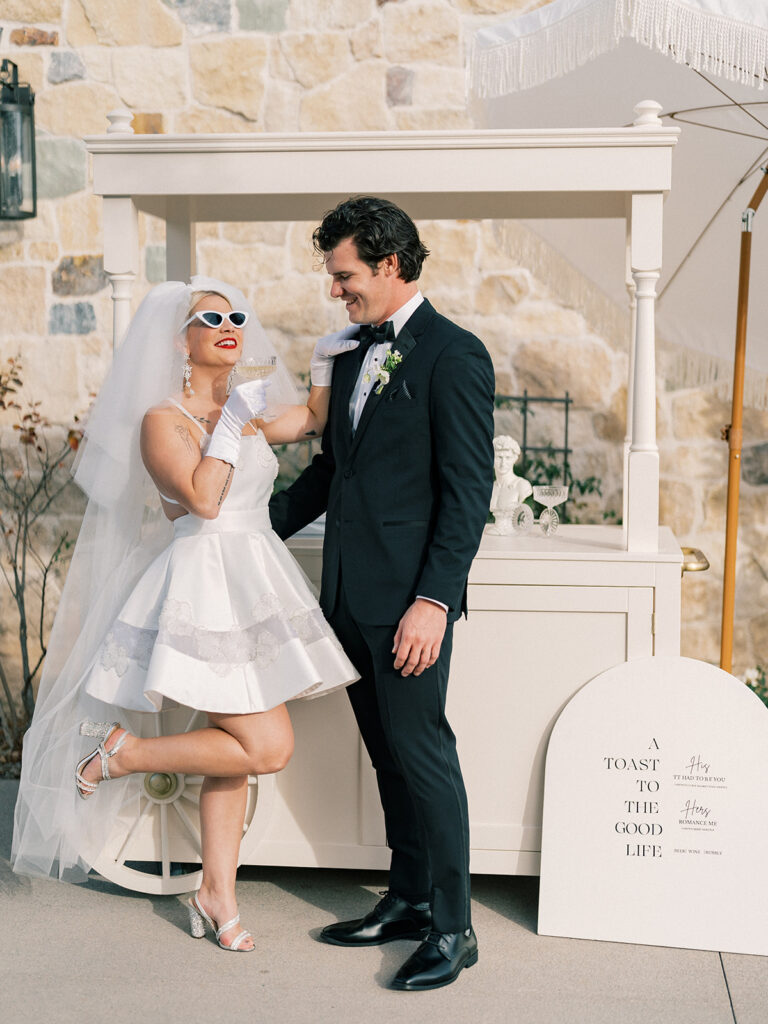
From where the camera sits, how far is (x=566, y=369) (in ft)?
15.2

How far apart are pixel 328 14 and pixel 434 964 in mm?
3606

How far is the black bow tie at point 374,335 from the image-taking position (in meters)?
2.61

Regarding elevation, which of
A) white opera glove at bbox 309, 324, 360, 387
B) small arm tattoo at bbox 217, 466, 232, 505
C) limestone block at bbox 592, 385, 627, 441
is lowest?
small arm tattoo at bbox 217, 466, 232, 505

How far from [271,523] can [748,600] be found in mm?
2507

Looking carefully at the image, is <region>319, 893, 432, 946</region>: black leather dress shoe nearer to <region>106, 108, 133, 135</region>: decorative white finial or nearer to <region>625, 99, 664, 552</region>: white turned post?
<region>625, 99, 664, 552</region>: white turned post

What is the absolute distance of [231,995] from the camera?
102 inches

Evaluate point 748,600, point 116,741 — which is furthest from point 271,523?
point 748,600

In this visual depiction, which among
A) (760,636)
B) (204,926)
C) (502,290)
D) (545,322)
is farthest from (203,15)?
(204,926)

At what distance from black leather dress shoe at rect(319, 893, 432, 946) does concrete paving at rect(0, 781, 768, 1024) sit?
0.10ft

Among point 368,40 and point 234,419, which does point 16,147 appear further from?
point 234,419

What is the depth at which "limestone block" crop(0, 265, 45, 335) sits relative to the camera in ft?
15.8

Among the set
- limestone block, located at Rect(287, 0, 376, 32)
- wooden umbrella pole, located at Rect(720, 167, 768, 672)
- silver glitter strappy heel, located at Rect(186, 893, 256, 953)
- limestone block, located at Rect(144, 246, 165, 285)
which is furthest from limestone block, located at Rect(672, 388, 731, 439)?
silver glitter strappy heel, located at Rect(186, 893, 256, 953)

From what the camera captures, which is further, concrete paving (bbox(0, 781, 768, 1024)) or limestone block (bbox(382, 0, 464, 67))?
limestone block (bbox(382, 0, 464, 67))

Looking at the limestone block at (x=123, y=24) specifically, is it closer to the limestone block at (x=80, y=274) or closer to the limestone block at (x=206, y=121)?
the limestone block at (x=206, y=121)
